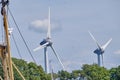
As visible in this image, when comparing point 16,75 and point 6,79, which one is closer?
point 6,79

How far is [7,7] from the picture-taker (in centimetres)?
9144

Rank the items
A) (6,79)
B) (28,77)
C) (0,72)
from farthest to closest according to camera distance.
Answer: (28,77) < (0,72) < (6,79)

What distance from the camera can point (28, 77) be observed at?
193m

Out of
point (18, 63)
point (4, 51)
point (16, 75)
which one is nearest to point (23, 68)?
point (18, 63)

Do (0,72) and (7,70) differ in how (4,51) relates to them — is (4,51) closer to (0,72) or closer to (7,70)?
(7,70)

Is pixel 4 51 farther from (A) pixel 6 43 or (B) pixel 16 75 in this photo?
(B) pixel 16 75

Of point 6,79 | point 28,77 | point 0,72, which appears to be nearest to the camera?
point 6,79

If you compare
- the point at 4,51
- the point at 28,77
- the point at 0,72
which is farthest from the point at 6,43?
the point at 28,77

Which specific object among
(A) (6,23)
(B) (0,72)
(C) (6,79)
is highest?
(B) (0,72)

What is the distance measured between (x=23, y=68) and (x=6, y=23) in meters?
108

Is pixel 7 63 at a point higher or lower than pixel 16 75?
lower

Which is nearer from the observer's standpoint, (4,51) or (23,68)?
(4,51)

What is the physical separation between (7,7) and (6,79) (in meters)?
9.06

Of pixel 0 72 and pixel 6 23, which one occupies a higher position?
pixel 0 72
